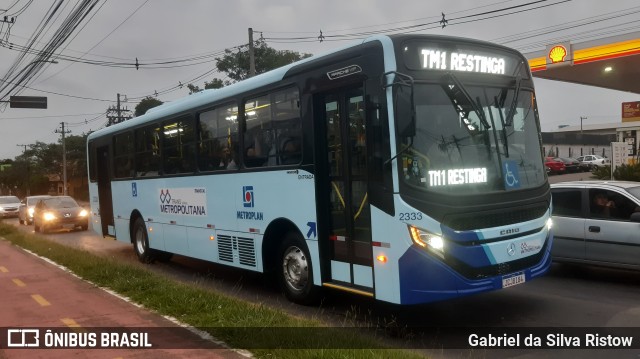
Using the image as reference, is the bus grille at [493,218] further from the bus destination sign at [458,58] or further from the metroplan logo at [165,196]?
the metroplan logo at [165,196]

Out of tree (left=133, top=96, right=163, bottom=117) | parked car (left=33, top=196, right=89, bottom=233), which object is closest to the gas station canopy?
parked car (left=33, top=196, right=89, bottom=233)

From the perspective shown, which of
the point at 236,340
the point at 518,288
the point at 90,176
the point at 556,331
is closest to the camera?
the point at 236,340

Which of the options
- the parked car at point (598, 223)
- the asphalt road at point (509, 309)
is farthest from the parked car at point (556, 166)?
the parked car at point (598, 223)

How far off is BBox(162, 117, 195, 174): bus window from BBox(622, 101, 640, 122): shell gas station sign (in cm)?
2145

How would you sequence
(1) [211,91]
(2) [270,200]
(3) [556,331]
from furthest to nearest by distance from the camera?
(1) [211,91], (2) [270,200], (3) [556,331]

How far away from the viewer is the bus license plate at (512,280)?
5889 mm

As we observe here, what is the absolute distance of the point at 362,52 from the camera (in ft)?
19.9

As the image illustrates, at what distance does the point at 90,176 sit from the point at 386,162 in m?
11.6

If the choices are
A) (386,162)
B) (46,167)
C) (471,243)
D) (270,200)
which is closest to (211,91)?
(270,200)

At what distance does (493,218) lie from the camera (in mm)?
5906

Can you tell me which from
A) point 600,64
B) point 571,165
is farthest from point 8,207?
point 571,165

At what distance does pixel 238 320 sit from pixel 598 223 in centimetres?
572

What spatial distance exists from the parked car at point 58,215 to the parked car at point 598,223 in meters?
18.9

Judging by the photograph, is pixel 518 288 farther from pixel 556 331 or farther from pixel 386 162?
pixel 386 162
